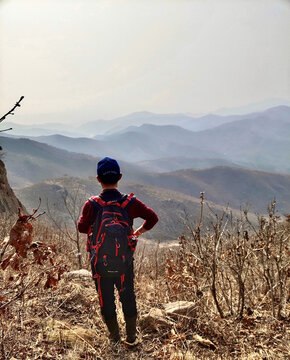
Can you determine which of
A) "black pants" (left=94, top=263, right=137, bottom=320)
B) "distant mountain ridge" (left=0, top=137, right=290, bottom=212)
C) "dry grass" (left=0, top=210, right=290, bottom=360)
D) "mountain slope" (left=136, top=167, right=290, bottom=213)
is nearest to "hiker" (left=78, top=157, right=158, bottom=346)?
"black pants" (left=94, top=263, right=137, bottom=320)

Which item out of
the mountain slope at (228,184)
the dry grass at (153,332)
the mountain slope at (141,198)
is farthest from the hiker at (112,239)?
the mountain slope at (228,184)

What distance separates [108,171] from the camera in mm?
2373

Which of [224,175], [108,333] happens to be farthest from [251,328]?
[224,175]

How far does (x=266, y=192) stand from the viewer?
4796 inches

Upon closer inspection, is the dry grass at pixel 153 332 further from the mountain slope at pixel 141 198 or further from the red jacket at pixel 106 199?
the mountain slope at pixel 141 198

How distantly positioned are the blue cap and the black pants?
773 millimetres

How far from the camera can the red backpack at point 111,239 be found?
7.29 feet

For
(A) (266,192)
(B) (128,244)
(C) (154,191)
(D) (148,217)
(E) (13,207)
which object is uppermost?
(D) (148,217)

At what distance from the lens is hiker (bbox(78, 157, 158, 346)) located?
2.23 m

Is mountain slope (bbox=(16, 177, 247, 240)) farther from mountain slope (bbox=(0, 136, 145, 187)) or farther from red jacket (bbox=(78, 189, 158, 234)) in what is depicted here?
mountain slope (bbox=(0, 136, 145, 187))

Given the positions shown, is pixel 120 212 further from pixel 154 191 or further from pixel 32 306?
pixel 154 191

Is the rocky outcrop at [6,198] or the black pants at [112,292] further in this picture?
the rocky outcrop at [6,198]

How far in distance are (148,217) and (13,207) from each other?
1209 centimetres

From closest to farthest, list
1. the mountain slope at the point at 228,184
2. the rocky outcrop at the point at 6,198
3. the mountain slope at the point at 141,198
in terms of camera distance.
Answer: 1. the rocky outcrop at the point at 6,198
2. the mountain slope at the point at 141,198
3. the mountain slope at the point at 228,184
